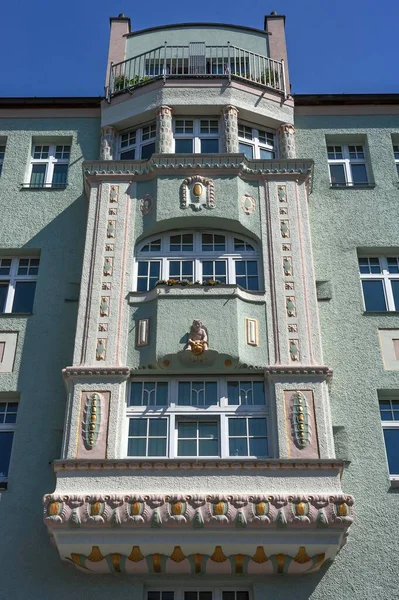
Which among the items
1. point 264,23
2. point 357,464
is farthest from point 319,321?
point 264,23

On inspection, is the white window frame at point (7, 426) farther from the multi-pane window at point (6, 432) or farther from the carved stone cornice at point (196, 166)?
the carved stone cornice at point (196, 166)

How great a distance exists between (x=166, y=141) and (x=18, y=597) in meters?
10.9

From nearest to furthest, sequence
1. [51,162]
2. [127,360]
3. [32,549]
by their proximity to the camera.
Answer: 1. [32,549]
2. [127,360]
3. [51,162]

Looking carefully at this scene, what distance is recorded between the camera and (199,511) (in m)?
15.0

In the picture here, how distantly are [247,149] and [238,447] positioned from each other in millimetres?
8248

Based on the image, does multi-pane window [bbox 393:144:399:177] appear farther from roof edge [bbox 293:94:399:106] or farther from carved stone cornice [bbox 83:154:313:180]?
carved stone cornice [bbox 83:154:313:180]

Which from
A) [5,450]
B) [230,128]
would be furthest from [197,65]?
[5,450]

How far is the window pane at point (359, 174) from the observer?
858 inches

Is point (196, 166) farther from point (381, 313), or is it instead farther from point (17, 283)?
point (381, 313)

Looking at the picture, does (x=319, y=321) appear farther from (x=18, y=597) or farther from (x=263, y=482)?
(x=18, y=597)

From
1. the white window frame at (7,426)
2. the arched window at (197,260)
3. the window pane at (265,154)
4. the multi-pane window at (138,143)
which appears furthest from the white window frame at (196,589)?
the window pane at (265,154)

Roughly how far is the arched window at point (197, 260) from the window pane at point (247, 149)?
281cm

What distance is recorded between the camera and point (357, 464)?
16797mm

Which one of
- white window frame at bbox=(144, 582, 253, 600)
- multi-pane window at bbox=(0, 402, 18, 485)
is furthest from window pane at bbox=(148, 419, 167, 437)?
multi-pane window at bbox=(0, 402, 18, 485)
